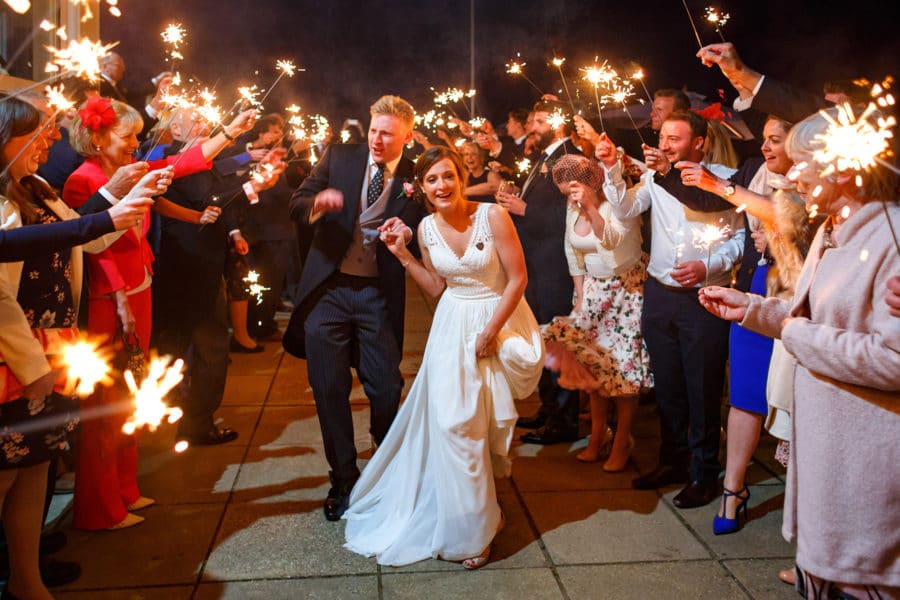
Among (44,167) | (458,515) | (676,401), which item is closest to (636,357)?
(676,401)

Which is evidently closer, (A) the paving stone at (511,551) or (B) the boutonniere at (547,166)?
(A) the paving stone at (511,551)

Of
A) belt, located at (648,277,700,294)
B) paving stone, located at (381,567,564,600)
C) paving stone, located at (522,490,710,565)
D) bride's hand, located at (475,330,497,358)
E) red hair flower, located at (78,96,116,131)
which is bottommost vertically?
paving stone, located at (522,490,710,565)

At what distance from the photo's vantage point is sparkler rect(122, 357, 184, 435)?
11.1 ft

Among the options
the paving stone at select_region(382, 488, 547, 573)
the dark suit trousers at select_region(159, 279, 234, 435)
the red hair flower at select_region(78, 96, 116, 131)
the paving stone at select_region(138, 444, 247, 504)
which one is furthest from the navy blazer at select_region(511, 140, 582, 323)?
the red hair flower at select_region(78, 96, 116, 131)

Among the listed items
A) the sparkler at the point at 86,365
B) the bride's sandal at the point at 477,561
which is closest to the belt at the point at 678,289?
the bride's sandal at the point at 477,561

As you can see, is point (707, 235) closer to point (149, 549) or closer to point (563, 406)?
point (563, 406)

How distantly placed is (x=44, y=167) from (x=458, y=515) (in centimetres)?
301

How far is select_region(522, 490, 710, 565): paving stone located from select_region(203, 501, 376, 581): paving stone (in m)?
1.01

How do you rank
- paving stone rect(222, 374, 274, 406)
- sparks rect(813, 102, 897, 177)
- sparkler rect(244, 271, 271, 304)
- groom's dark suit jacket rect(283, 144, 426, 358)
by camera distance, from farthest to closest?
sparkler rect(244, 271, 271, 304) < paving stone rect(222, 374, 274, 406) < groom's dark suit jacket rect(283, 144, 426, 358) < sparks rect(813, 102, 897, 177)

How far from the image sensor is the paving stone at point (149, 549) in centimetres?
362

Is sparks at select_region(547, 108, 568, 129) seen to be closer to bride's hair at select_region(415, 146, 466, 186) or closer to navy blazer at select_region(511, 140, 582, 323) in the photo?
navy blazer at select_region(511, 140, 582, 323)

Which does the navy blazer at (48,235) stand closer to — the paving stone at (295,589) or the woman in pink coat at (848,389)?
the paving stone at (295,589)

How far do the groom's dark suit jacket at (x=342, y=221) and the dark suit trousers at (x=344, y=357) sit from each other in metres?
0.07

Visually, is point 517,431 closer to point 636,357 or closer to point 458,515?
point 636,357
